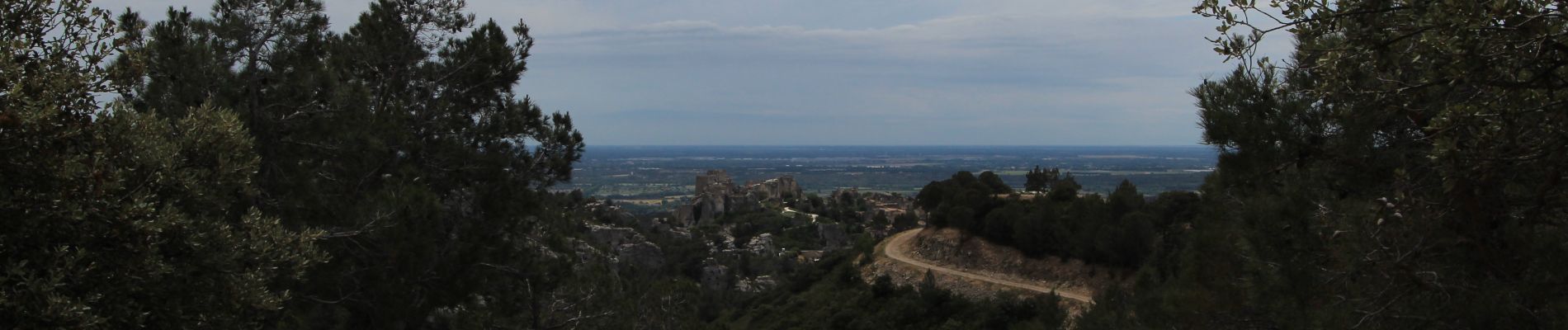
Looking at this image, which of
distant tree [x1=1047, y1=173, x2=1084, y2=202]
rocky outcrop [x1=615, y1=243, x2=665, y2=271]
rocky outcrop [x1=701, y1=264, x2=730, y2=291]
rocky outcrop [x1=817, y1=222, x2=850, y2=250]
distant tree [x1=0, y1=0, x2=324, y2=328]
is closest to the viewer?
distant tree [x1=0, y1=0, x2=324, y2=328]

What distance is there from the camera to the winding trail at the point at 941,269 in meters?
25.7

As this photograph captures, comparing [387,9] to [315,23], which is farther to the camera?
[387,9]

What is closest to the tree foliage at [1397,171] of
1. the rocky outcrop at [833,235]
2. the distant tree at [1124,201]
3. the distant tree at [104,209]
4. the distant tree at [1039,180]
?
the distant tree at [104,209]

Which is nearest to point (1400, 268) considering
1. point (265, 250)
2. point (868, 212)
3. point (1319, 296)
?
point (1319, 296)

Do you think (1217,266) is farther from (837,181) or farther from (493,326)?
(837,181)

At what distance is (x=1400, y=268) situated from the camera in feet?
16.9

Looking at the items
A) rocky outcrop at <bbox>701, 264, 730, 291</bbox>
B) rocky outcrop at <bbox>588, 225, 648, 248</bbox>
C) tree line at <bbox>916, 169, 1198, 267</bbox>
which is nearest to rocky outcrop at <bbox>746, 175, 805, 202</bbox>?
rocky outcrop at <bbox>588, 225, 648, 248</bbox>

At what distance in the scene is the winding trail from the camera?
25697mm

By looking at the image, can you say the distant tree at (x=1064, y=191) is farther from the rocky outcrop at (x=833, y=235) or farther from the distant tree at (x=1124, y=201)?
the rocky outcrop at (x=833, y=235)

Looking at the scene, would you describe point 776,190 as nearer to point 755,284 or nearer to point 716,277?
point 716,277

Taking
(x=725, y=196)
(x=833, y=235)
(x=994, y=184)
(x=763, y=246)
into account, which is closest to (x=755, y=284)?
(x=994, y=184)

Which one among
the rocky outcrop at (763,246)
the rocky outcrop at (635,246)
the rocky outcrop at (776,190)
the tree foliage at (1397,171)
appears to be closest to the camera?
the tree foliage at (1397,171)

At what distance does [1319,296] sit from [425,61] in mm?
9663

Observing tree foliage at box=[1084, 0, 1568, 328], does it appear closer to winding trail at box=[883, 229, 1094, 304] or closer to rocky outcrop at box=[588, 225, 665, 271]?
winding trail at box=[883, 229, 1094, 304]
